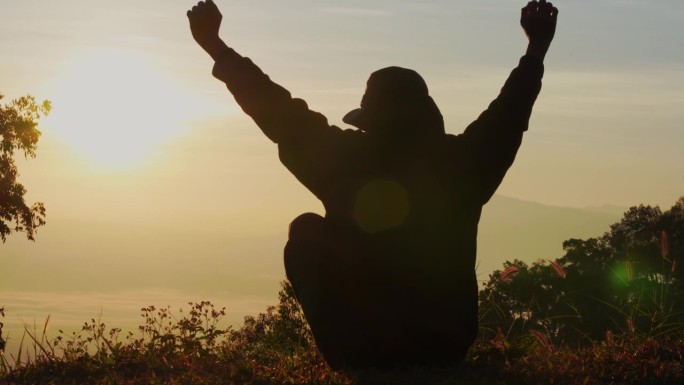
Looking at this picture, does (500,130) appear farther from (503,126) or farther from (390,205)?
(390,205)

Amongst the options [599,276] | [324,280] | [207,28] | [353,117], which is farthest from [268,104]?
[599,276]

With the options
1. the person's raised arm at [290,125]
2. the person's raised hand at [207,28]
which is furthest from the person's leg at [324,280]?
the person's raised hand at [207,28]

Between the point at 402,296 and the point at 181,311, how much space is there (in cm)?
387

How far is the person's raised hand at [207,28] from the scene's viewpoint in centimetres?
813

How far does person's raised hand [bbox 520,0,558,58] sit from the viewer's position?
7812 mm

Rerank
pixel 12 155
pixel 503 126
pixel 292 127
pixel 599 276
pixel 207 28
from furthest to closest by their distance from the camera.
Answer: pixel 599 276 < pixel 12 155 < pixel 207 28 < pixel 292 127 < pixel 503 126

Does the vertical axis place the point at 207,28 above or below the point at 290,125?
above

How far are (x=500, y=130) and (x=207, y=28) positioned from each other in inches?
101

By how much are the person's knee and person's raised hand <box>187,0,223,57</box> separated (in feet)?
5.36

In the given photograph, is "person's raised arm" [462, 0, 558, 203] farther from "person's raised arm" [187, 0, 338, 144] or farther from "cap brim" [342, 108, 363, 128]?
"person's raised arm" [187, 0, 338, 144]

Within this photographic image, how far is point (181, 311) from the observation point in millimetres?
10719

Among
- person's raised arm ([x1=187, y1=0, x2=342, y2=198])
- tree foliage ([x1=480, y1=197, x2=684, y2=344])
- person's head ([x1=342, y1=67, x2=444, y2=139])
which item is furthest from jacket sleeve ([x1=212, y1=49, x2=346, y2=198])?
tree foliage ([x1=480, y1=197, x2=684, y2=344])

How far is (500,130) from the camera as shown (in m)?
7.46

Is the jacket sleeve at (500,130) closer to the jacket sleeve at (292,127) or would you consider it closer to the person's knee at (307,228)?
the jacket sleeve at (292,127)
